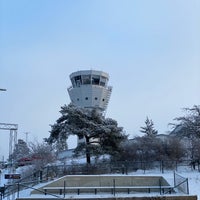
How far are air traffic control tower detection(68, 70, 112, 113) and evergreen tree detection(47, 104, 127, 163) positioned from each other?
147 ft

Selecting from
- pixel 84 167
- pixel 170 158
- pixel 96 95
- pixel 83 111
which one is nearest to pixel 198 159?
→ pixel 170 158

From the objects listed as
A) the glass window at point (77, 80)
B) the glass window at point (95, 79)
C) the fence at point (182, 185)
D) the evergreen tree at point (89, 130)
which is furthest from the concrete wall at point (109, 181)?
the glass window at point (77, 80)

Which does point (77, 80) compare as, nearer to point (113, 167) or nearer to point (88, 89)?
point (88, 89)

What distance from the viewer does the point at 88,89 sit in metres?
78.0

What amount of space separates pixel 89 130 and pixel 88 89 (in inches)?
1861

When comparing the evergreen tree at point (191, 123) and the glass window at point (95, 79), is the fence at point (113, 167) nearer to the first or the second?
the evergreen tree at point (191, 123)

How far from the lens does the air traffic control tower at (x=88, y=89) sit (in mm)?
78125

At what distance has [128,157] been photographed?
30.8 m

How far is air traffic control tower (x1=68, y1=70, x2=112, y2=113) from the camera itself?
3076 inches

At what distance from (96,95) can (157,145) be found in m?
49.1

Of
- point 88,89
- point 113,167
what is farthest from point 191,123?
point 88,89

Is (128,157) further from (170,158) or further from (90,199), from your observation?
(90,199)

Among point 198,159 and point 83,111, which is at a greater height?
point 83,111

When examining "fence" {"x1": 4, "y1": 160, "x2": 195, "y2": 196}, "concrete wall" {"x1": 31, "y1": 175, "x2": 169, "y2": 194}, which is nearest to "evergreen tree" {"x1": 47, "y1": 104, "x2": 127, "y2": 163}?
"fence" {"x1": 4, "y1": 160, "x2": 195, "y2": 196}
